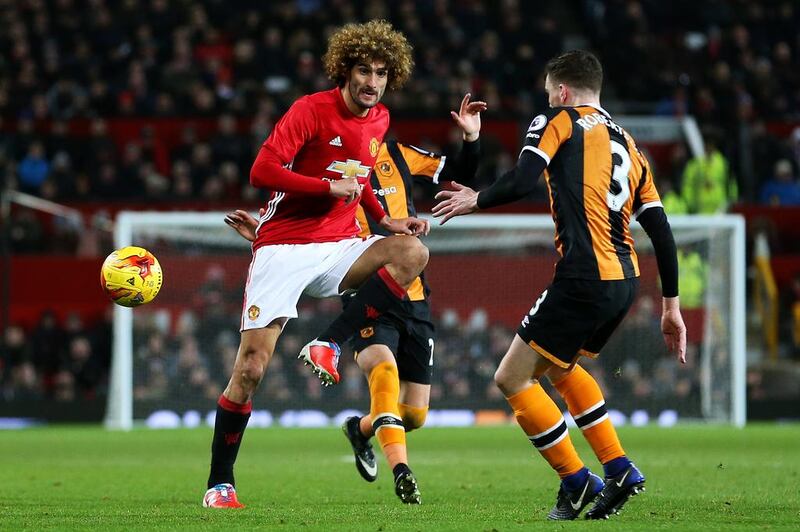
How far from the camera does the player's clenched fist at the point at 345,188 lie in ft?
22.3

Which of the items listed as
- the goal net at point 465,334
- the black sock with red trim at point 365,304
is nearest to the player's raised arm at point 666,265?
the black sock with red trim at point 365,304

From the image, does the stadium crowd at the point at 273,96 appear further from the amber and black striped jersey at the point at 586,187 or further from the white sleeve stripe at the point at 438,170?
the amber and black striped jersey at the point at 586,187

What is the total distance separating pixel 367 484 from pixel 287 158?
2545mm

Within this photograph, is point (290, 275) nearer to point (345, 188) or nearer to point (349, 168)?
point (345, 188)

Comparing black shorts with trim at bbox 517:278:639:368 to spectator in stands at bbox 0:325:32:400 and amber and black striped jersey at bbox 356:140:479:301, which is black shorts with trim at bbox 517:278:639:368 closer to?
amber and black striped jersey at bbox 356:140:479:301

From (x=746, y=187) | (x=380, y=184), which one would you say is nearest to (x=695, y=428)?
(x=746, y=187)

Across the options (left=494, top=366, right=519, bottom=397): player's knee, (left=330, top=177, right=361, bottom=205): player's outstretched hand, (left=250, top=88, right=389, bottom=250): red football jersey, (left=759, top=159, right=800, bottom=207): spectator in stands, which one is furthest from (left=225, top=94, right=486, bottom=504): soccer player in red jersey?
(left=759, top=159, right=800, bottom=207): spectator in stands

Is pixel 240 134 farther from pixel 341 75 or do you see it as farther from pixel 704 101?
pixel 341 75

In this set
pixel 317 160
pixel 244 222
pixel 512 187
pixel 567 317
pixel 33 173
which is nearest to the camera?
pixel 512 187

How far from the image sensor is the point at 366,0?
2112cm

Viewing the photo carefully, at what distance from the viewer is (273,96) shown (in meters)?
19.2

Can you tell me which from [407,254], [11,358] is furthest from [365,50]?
[11,358]

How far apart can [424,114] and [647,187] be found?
1216 cm

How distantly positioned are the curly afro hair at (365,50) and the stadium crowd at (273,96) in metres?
8.41
